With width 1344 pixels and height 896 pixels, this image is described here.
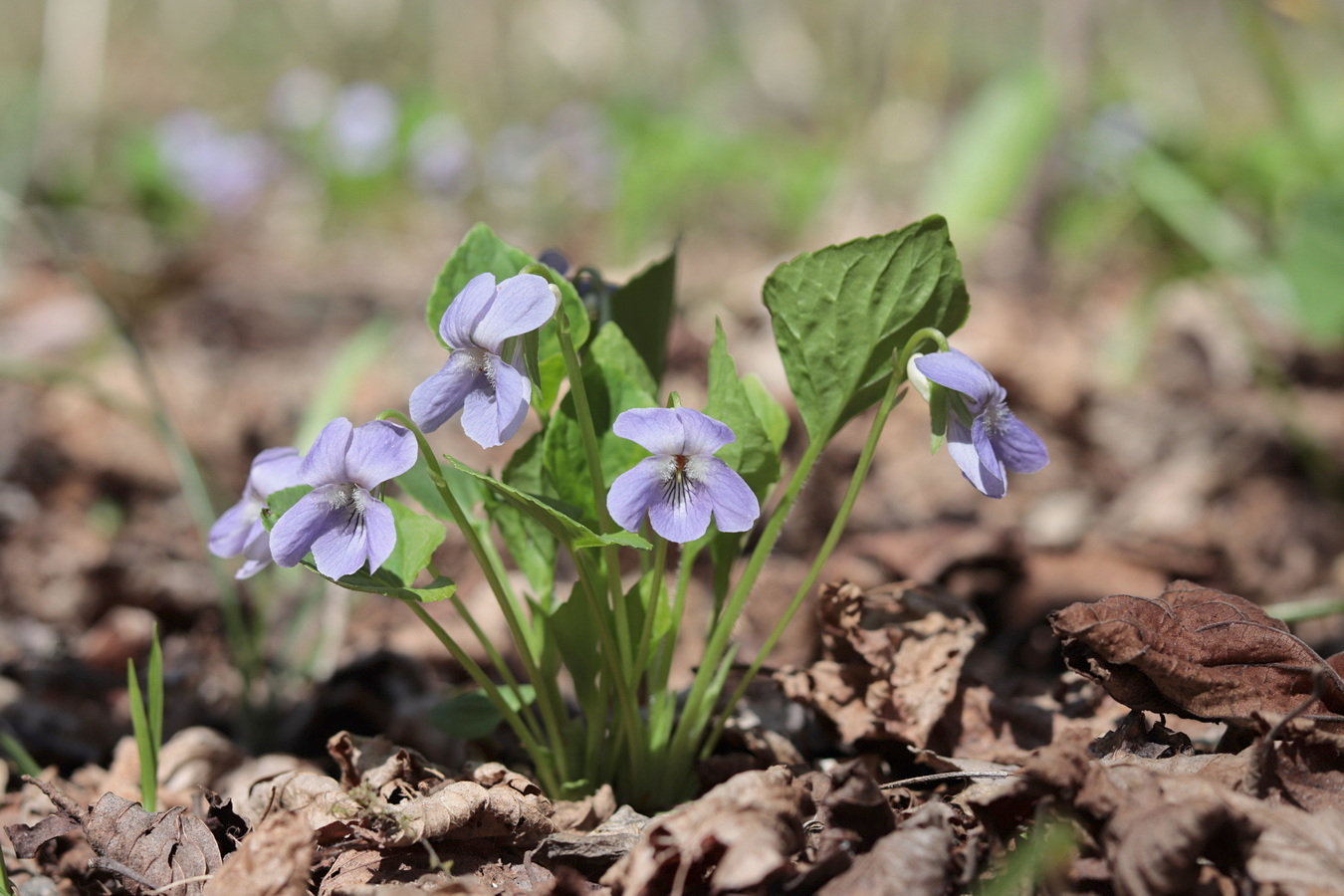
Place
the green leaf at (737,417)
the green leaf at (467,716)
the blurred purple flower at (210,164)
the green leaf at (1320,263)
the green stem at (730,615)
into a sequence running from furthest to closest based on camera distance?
the blurred purple flower at (210,164)
the green leaf at (1320,263)
the green leaf at (467,716)
the green stem at (730,615)
the green leaf at (737,417)

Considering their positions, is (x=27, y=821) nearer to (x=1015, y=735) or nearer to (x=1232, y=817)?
(x=1015, y=735)

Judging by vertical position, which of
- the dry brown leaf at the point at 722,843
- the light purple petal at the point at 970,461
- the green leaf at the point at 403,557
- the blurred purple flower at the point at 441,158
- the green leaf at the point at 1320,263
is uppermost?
the blurred purple flower at the point at 441,158

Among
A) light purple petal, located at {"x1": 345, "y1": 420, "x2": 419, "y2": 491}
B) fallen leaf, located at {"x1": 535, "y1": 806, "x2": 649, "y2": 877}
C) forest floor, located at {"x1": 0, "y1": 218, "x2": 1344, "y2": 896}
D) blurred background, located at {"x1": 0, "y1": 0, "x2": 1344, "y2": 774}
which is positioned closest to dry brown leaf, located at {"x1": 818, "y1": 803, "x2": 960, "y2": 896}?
forest floor, located at {"x1": 0, "y1": 218, "x2": 1344, "y2": 896}

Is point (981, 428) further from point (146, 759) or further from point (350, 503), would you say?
point (146, 759)

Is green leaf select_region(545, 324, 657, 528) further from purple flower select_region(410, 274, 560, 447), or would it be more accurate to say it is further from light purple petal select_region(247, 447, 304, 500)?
light purple petal select_region(247, 447, 304, 500)

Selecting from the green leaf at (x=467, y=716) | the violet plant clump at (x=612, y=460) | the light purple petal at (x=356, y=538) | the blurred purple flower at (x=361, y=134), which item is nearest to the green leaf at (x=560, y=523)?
the violet plant clump at (x=612, y=460)

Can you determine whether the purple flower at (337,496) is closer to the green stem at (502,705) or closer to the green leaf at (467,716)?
the green stem at (502,705)

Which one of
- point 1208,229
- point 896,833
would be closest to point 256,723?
point 896,833

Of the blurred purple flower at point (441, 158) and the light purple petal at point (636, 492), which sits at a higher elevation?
the blurred purple flower at point (441, 158)

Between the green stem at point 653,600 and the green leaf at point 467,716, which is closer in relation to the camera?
the green stem at point 653,600
